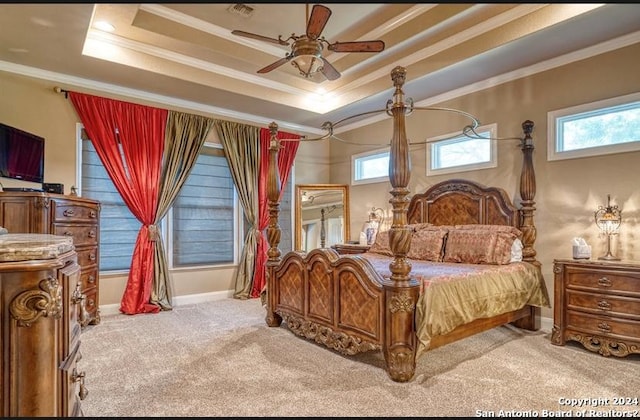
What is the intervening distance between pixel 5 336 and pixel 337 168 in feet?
19.2

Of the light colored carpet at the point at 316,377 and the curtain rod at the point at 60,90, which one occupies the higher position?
the curtain rod at the point at 60,90

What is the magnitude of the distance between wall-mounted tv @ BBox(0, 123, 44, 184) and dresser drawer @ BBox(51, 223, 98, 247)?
24.1 inches

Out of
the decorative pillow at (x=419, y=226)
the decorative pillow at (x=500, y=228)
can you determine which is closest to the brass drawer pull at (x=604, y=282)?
the decorative pillow at (x=500, y=228)

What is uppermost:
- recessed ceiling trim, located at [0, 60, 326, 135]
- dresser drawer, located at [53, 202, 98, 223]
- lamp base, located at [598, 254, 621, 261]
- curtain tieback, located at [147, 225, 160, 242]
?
recessed ceiling trim, located at [0, 60, 326, 135]

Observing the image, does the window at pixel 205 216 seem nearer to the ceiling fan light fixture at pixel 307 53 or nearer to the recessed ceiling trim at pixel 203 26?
the recessed ceiling trim at pixel 203 26

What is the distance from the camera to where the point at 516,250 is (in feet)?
12.6

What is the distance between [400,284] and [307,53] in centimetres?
213

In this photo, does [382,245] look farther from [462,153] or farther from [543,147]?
[543,147]

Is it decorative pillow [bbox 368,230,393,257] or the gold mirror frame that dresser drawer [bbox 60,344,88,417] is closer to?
decorative pillow [bbox 368,230,393,257]

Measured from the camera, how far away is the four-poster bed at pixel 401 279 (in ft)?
8.86

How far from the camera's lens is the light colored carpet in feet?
7.41

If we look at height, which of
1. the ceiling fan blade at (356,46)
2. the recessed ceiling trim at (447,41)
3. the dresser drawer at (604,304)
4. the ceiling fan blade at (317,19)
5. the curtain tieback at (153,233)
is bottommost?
the dresser drawer at (604,304)

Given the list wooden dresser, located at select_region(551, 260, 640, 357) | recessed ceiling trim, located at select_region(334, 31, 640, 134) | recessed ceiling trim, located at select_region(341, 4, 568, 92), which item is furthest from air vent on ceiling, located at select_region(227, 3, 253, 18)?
wooden dresser, located at select_region(551, 260, 640, 357)

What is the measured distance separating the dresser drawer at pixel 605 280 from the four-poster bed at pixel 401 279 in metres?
0.43
